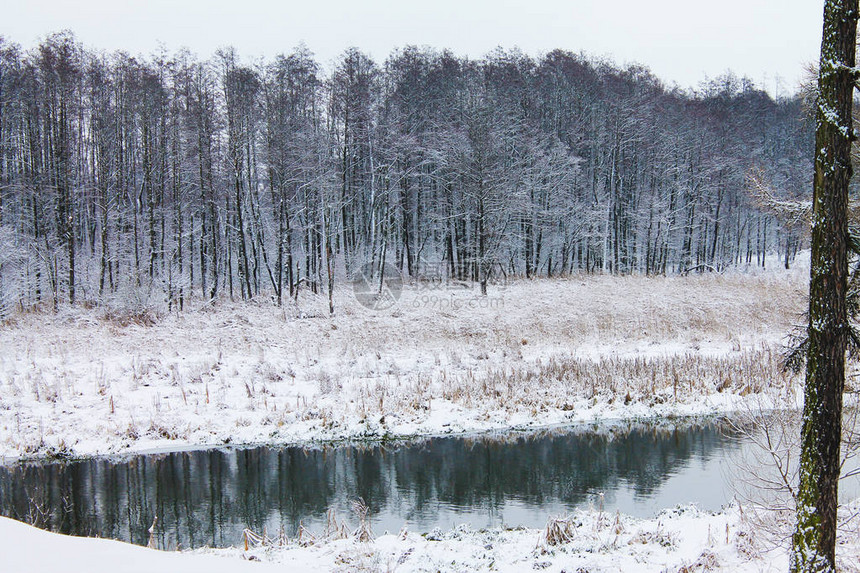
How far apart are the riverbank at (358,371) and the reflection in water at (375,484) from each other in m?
0.95

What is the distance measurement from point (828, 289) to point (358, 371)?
14.5m

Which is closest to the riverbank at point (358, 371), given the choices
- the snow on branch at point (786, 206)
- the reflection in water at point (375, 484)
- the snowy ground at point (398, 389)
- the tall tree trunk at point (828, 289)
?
the snowy ground at point (398, 389)

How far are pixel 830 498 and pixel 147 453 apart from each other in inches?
524

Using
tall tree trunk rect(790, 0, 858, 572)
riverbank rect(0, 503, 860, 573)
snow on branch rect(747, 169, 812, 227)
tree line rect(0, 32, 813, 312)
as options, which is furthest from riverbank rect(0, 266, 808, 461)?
tree line rect(0, 32, 813, 312)

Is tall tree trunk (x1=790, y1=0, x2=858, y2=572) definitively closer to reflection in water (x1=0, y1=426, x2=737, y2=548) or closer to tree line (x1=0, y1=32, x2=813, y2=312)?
reflection in water (x1=0, y1=426, x2=737, y2=548)

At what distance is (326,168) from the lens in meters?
31.9

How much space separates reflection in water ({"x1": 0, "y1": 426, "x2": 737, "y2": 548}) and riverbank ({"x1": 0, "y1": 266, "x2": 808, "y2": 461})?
0.95 meters

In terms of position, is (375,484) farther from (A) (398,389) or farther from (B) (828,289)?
(B) (828,289)

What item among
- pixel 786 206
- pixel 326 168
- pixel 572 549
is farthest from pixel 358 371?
pixel 326 168

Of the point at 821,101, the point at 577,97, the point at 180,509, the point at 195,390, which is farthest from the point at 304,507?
the point at 577,97

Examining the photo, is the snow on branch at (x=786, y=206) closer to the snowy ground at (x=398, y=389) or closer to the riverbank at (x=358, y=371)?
the snowy ground at (x=398, y=389)

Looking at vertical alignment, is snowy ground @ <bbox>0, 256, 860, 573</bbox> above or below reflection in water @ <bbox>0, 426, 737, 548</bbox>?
above

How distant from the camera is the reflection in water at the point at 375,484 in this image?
34.1 feet

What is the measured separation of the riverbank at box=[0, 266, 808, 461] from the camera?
14.7 meters
